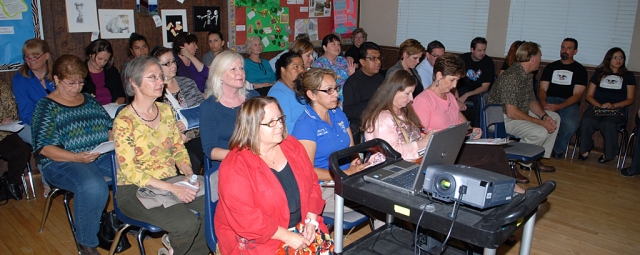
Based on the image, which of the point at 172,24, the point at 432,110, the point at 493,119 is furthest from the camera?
the point at 172,24

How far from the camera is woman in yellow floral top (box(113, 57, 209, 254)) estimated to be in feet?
8.59

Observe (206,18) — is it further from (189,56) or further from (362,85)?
(362,85)

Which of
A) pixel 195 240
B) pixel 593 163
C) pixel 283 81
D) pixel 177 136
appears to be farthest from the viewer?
pixel 593 163

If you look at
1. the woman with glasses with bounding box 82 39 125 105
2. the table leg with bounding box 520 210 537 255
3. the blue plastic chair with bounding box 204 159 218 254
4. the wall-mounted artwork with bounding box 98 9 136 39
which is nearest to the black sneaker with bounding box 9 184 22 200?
the woman with glasses with bounding box 82 39 125 105

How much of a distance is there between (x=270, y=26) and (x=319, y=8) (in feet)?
3.52

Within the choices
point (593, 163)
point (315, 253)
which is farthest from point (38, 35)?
point (593, 163)

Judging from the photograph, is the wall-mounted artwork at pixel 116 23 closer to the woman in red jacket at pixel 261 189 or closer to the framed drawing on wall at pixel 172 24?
the framed drawing on wall at pixel 172 24

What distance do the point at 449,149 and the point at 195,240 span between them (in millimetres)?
1532

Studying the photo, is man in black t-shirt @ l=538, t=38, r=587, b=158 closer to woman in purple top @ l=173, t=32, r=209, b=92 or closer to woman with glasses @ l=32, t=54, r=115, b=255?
woman in purple top @ l=173, t=32, r=209, b=92

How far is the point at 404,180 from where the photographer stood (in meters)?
2.10

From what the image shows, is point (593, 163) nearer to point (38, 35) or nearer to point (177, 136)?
point (177, 136)

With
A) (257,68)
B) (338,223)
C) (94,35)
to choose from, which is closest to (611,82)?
(257,68)

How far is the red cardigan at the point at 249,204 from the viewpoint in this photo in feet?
6.81

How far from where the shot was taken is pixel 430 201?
192 centimetres
